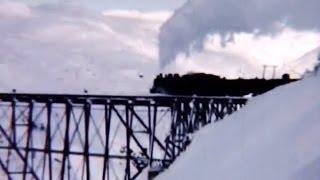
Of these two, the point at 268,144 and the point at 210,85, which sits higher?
the point at 210,85

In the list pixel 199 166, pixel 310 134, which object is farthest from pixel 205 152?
pixel 310 134

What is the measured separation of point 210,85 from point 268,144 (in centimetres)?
3154

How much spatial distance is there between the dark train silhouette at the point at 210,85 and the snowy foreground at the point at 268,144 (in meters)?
26.0

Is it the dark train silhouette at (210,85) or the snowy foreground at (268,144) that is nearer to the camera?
the snowy foreground at (268,144)

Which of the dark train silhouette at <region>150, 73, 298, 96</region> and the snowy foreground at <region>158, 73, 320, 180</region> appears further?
the dark train silhouette at <region>150, 73, 298, 96</region>

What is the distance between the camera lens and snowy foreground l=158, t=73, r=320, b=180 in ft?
21.7

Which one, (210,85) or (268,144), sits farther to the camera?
(210,85)

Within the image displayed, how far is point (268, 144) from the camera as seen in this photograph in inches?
325

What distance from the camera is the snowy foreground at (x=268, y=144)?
661 cm

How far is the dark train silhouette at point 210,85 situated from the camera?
3866 cm

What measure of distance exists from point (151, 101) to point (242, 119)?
26.2ft

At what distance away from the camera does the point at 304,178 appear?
5.70 metres

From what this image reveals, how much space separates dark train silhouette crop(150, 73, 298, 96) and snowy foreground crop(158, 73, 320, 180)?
25999 mm

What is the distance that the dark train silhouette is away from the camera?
38656mm
